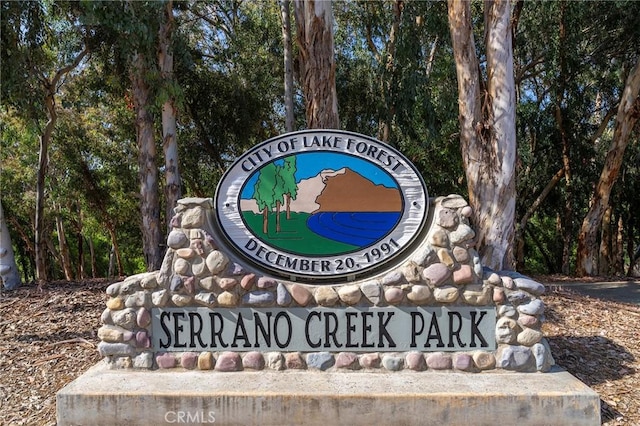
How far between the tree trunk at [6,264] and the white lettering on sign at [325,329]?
5070 millimetres

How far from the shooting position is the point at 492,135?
723 cm

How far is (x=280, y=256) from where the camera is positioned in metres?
4.42

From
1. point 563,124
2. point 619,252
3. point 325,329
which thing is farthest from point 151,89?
point 619,252

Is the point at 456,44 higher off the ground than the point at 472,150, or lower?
higher

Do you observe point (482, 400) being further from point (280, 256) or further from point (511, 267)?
point (511, 267)

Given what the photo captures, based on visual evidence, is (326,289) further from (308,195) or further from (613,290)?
(613,290)

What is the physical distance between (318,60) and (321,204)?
3529mm

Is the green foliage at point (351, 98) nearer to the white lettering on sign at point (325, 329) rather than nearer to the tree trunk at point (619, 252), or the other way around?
the tree trunk at point (619, 252)

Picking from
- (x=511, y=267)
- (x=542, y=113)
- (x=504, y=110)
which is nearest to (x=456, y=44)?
(x=504, y=110)

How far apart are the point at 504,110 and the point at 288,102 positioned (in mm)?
5660

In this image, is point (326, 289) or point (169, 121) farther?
point (169, 121)

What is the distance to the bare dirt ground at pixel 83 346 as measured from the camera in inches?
178

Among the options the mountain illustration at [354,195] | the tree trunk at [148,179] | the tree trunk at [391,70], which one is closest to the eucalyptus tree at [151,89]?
the tree trunk at [148,179]

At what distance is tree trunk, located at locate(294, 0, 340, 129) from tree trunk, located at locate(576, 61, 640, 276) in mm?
8140
